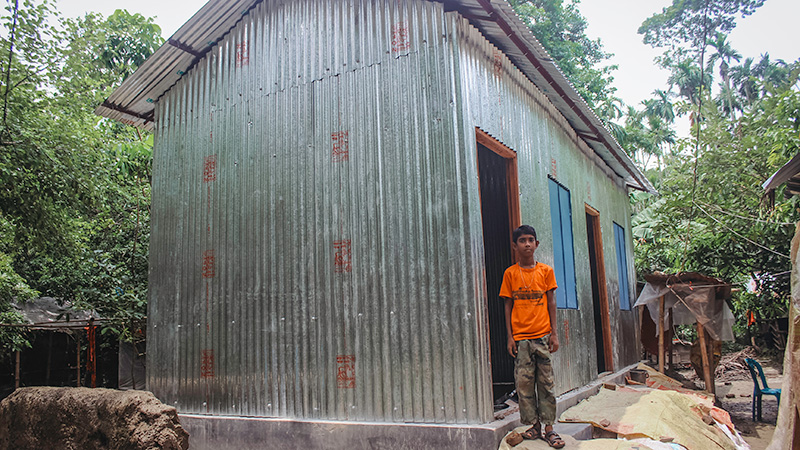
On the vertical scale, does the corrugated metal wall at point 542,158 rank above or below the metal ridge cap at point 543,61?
below

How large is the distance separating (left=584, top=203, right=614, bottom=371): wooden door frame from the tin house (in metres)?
1.77

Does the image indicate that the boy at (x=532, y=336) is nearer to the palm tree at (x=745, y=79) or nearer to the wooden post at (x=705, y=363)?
the wooden post at (x=705, y=363)

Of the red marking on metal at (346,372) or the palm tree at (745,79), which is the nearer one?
the red marking on metal at (346,372)

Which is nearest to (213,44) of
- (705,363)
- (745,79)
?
(705,363)

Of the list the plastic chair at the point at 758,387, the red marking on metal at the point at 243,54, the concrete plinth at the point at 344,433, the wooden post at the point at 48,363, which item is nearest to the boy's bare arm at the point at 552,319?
the concrete plinth at the point at 344,433

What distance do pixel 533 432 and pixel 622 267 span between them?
27.8ft

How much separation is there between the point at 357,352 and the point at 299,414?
975 mm

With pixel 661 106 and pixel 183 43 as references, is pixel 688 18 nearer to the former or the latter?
pixel 183 43

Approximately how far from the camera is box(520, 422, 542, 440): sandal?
4.60 m

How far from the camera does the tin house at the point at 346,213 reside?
507 cm

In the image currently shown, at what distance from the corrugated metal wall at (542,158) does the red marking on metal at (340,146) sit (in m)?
1.32

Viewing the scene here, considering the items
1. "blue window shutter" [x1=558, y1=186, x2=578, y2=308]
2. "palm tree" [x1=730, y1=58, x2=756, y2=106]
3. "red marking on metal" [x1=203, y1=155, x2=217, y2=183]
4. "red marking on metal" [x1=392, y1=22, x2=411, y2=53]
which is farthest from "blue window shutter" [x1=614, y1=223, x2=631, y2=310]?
"palm tree" [x1=730, y1=58, x2=756, y2=106]

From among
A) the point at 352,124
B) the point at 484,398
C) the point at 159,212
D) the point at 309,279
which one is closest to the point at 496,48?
the point at 352,124

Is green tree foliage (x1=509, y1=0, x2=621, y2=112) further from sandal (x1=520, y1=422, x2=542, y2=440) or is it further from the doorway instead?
sandal (x1=520, y1=422, x2=542, y2=440)
